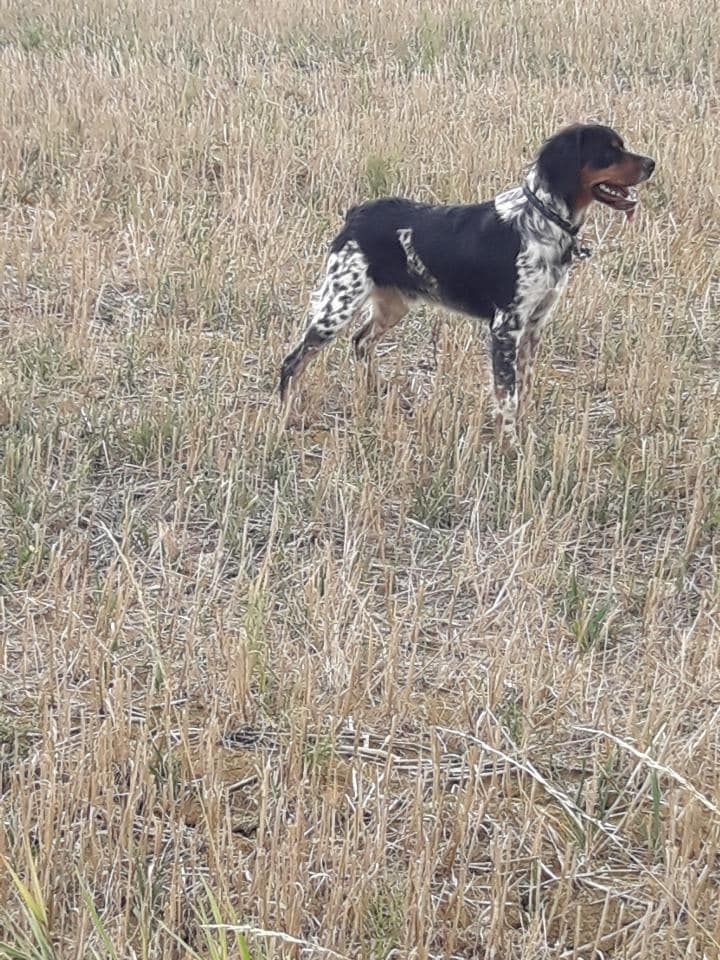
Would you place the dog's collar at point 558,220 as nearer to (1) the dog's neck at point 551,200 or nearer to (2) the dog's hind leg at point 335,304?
(1) the dog's neck at point 551,200

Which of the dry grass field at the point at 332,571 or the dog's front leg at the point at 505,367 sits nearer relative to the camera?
the dry grass field at the point at 332,571

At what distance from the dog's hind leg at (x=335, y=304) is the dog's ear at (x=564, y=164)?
0.79 m

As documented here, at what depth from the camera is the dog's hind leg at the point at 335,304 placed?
15.6 ft

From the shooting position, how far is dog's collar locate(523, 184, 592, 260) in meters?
4.44

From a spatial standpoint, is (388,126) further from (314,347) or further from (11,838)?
(11,838)

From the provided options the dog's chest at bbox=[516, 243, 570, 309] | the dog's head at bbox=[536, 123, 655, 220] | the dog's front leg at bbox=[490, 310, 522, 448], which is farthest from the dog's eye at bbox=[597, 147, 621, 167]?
the dog's front leg at bbox=[490, 310, 522, 448]

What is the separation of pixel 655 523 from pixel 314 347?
1561 millimetres

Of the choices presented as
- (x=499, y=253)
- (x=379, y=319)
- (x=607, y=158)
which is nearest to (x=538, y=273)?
(x=499, y=253)

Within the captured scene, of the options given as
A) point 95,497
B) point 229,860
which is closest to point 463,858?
point 229,860

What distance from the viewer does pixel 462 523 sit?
3904 mm

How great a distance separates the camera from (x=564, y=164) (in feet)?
14.4

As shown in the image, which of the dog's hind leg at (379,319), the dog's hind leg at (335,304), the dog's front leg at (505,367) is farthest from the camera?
the dog's hind leg at (379,319)

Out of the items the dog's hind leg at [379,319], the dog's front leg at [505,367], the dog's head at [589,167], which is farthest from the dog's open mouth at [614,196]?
the dog's hind leg at [379,319]

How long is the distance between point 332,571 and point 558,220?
1.81 m
